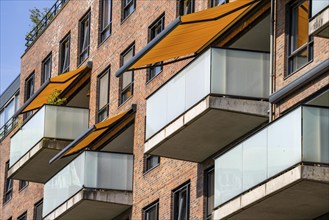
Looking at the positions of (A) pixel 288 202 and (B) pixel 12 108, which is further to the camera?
(B) pixel 12 108

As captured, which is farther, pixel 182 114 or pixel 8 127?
pixel 8 127

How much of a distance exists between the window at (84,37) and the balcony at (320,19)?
1980cm

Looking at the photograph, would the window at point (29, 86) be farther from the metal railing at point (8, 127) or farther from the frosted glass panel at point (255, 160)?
the frosted glass panel at point (255, 160)

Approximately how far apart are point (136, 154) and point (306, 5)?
34.3 feet

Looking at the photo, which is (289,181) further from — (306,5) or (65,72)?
(65,72)

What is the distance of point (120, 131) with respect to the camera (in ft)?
133

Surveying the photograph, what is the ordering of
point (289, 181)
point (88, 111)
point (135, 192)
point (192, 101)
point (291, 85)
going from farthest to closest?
point (88, 111), point (135, 192), point (192, 101), point (291, 85), point (289, 181)

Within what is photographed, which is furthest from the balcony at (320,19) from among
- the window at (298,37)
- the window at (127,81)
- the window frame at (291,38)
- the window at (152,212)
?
the window at (127,81)

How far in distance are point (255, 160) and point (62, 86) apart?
17149 millimetres

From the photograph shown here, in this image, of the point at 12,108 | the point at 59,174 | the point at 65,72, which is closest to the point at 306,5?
the point at 59,174

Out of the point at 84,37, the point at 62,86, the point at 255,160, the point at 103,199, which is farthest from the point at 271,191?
the point at 84,37

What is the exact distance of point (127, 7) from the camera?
4288 centimetres

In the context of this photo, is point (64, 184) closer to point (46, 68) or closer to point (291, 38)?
point (46, 68)

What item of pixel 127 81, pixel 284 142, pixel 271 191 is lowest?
pixel 271 191
